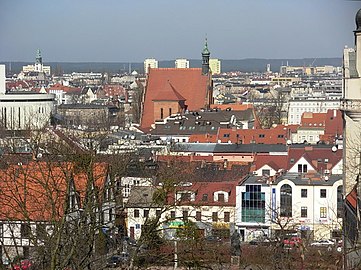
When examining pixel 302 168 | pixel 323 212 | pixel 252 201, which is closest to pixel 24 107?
pixel 302 168

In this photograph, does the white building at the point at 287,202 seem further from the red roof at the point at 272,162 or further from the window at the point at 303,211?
the red roof at the point at 272,162

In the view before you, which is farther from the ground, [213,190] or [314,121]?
[314,121]

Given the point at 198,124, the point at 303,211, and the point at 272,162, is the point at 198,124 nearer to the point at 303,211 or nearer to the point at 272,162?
the point at 272,162

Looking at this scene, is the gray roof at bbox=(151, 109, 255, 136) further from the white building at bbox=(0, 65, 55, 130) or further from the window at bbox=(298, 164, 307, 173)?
the window at bbox=(298, 164, 307, 173)

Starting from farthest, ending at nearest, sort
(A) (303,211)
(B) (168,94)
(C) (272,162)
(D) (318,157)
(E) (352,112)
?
(B) (168,94), (D) (318,157), (C) (272,162), (A) (303,211), (E) (352,112)

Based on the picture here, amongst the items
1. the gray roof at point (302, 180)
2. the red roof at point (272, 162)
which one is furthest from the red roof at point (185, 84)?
the gray roof at point (302, 180)

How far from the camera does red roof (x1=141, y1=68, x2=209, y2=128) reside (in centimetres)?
2450

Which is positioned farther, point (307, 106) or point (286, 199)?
point (307, 106)

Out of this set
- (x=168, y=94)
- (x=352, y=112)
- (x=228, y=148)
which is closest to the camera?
(x=352, y=112)

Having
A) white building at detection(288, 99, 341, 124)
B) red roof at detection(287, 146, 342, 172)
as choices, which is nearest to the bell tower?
white building at detection(288, 99, 341, 124)

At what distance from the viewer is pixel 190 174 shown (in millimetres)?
10695

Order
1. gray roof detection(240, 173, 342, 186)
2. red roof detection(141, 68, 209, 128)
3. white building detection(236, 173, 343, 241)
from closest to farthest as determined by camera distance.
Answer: white building detection(236, 173, 343, 241) < gray roof detection(240, 173, 342, 186) < red roof detection(141, 68, 209, 128)

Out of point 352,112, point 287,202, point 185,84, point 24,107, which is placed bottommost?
point 287,202

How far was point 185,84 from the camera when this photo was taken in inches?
984
